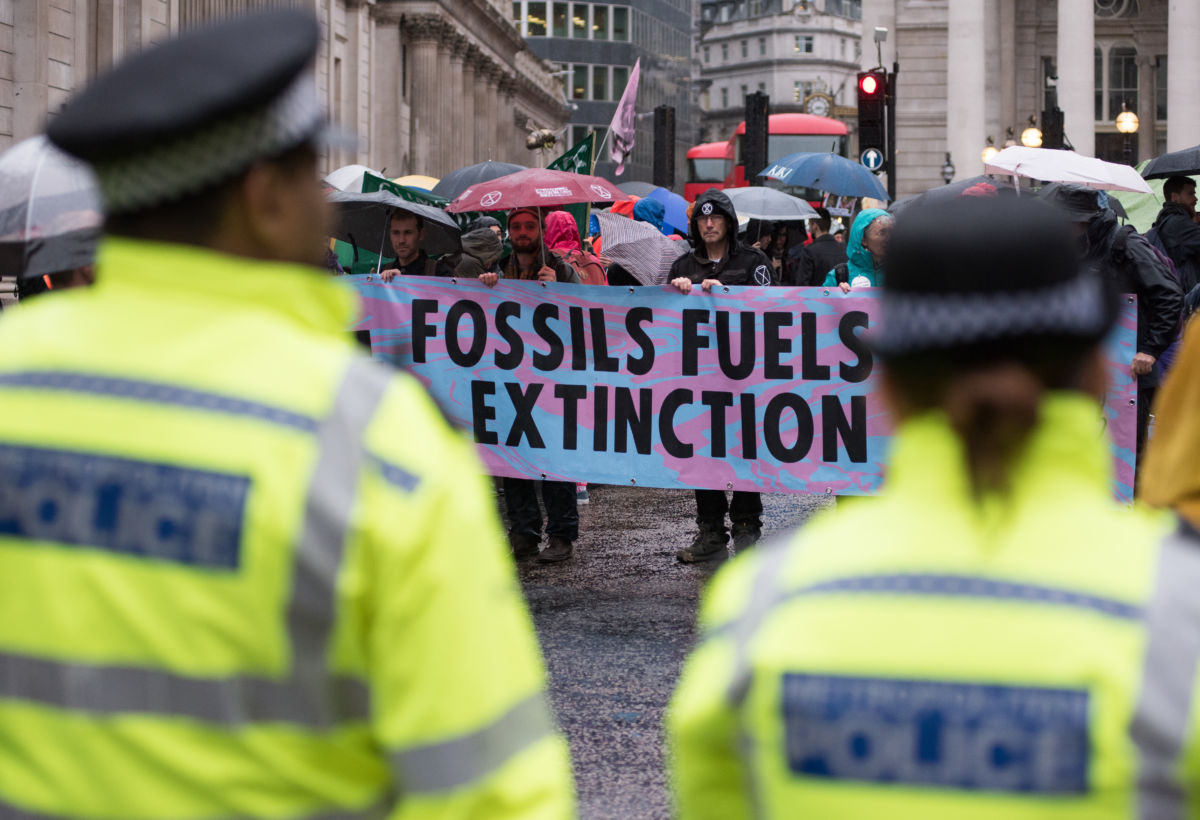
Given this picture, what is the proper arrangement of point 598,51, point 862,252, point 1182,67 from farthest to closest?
1. point 598,51
2. point 1182,67
3. point 862,252

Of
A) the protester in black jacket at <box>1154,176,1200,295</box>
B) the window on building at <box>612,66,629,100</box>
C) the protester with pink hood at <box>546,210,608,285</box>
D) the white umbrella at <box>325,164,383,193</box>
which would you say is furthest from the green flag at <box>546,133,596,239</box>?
the window on building at <box>612,66,629,100</box>

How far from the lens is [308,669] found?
67.6 inches

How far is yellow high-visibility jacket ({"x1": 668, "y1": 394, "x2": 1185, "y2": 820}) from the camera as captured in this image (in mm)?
1643

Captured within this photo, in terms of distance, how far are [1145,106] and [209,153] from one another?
2288 inches

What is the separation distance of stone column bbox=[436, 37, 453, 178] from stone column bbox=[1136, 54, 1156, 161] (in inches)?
914

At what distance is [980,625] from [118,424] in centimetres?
93

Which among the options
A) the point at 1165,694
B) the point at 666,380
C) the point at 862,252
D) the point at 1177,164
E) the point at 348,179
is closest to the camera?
the point at 1165,694

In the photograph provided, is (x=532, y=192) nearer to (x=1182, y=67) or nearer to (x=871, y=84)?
(x=871, y=84)

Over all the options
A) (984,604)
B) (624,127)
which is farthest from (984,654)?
(624,127)

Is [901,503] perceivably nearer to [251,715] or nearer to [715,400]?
[251,715]

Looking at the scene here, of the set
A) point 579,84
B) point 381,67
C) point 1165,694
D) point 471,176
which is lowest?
point 1165,694

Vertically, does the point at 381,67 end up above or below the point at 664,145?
above

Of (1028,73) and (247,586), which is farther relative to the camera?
(1028,73)

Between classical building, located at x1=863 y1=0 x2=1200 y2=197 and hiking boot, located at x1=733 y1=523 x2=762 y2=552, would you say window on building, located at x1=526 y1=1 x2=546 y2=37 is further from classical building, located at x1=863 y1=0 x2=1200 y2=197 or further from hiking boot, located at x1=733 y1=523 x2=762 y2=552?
hiking boot, located at x1=733 y1=523 x2=762 y2=552
